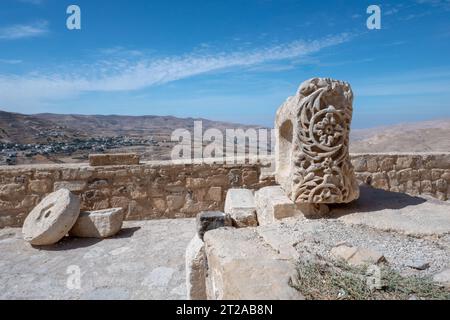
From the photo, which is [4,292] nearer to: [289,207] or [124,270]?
[124,270]

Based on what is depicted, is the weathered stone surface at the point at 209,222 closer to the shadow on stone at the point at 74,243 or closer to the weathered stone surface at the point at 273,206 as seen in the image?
the weathered stone surface at the point at 273,206

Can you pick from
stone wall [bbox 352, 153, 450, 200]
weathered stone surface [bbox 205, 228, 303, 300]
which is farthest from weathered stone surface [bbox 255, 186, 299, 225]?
stone wall [bbox 352, 153, 450, 200]

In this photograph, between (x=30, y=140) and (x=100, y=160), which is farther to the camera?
(x=30, y=140)

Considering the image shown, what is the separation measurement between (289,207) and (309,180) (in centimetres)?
33

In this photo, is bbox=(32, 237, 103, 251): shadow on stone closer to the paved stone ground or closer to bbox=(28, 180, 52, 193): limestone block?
the paved stone ground

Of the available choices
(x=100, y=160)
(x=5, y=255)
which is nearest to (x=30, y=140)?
(x=100, y=160)

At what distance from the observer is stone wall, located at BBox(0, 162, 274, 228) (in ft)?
18.4

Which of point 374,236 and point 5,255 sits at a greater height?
point 374,236

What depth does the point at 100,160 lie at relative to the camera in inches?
227

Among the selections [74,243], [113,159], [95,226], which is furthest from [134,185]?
[74,243]

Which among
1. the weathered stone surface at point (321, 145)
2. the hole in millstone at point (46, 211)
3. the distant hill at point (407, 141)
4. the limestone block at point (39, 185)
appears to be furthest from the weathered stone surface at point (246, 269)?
the distant hill at point (407, 141)

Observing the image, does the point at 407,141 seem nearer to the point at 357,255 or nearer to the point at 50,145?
the point at 357,255

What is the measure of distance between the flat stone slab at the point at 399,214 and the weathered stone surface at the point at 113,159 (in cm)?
381

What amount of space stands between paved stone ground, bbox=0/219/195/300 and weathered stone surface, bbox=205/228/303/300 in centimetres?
117
